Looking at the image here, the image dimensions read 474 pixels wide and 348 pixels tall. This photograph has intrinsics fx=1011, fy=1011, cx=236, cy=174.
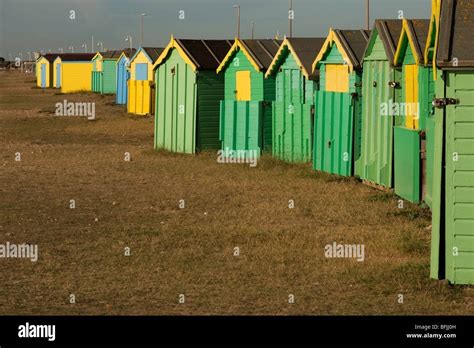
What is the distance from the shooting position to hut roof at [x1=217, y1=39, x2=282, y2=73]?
26.3 metres

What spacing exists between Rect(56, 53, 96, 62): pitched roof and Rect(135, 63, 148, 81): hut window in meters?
27.2

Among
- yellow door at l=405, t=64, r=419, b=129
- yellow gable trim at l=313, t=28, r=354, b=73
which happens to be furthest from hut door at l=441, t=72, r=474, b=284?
yellow gable trim at l=313, t=28, r=354, b=73

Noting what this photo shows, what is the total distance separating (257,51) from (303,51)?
2.97m

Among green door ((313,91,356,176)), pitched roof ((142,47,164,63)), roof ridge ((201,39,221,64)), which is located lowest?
green door ((313,91,356,176))

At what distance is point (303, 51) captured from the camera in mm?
24141

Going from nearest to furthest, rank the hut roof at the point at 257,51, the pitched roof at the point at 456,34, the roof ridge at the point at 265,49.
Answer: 1. the pitched roof at the point at 456,34
2. the hut roof at the point at 257,51
3. the roof ridge at the point at 265,49

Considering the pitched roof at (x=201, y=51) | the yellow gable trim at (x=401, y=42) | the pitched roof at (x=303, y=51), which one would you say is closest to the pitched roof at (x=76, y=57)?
the pitched roof at (x=201, y=51)

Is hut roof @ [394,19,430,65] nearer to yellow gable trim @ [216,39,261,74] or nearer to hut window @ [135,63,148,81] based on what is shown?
yellow gable trim @ [216,39,261,74]

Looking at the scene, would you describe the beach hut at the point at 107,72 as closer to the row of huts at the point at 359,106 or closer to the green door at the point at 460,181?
the row of huts at the point at 359,106

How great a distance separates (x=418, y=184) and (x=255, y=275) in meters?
5.66

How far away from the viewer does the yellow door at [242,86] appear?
26984 mm

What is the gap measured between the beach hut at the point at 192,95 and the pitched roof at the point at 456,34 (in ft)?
56.7
